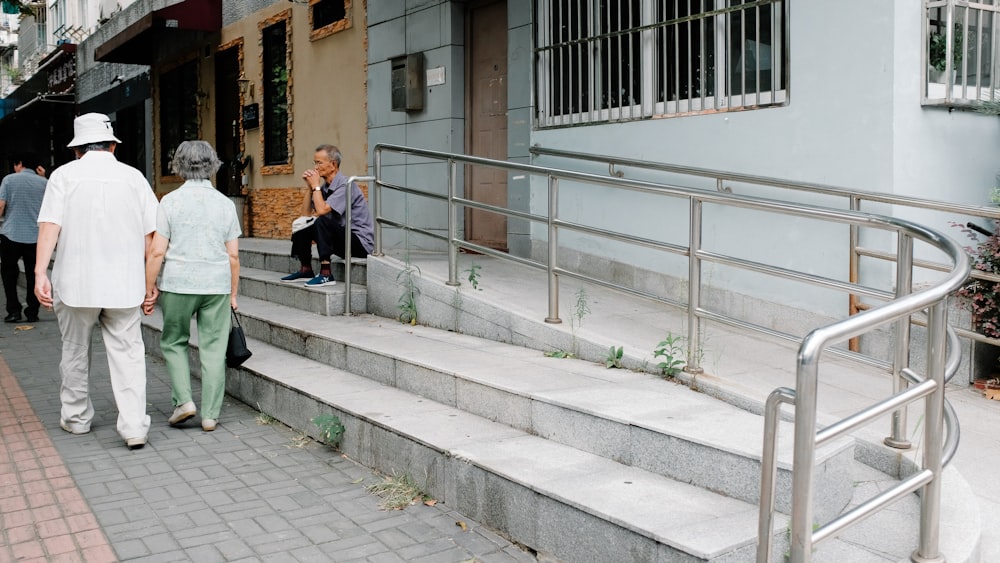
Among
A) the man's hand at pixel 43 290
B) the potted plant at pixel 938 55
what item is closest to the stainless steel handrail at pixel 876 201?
the potted plant at pixel 938 55

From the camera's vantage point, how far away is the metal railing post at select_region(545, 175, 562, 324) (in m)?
5.96

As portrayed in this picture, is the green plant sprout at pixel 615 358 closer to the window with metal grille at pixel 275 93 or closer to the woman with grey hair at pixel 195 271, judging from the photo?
the woman with grey hair at pixel 195 271

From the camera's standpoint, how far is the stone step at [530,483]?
3.35 metres

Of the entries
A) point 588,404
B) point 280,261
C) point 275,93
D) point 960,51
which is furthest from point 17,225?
point 960,51

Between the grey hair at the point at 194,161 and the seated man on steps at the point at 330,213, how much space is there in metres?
2.20

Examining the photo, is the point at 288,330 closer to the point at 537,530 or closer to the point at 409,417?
the point at 409,417

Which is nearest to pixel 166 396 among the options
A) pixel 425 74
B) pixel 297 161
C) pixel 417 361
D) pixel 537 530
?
pixel 417 361

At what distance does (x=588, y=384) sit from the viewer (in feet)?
16.5

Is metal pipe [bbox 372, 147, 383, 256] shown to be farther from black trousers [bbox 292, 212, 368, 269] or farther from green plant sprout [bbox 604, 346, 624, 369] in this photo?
green plant sprout [bbox 604, 346, 624, 369]

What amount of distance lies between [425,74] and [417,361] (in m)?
5.74

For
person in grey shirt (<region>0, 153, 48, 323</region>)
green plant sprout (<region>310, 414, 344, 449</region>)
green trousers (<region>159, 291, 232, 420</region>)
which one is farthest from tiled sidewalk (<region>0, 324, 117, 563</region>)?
person in grey shirt (<region>0, 153, 48, 323</region>)

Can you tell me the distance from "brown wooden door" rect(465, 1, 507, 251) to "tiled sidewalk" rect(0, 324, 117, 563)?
5.23 meters

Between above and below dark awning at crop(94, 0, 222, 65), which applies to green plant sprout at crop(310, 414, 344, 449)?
below

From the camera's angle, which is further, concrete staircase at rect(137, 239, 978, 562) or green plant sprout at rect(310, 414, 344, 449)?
green plant sprout at rect(310, 414, 344, 449)
